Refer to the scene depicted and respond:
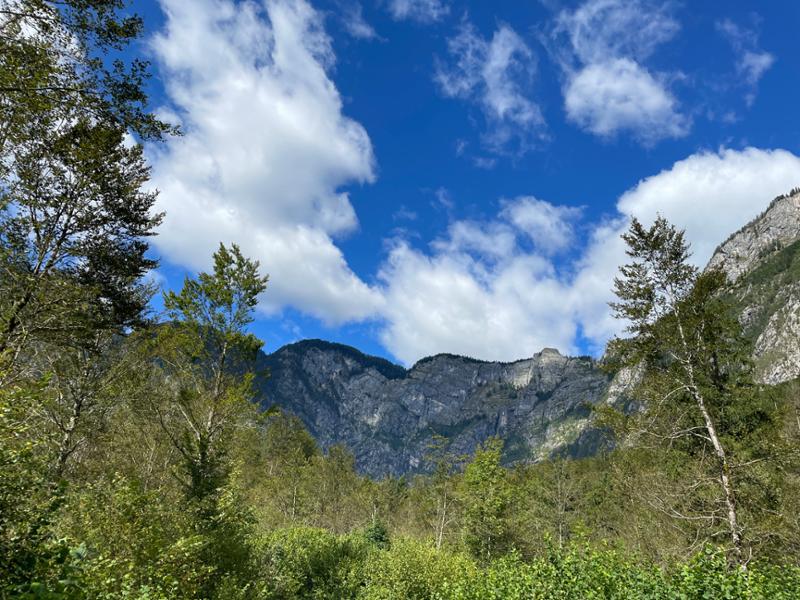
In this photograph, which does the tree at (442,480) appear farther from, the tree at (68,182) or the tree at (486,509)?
the tree at (68,182)

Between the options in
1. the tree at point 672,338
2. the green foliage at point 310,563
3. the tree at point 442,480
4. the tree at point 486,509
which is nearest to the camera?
the tree at point 672,338

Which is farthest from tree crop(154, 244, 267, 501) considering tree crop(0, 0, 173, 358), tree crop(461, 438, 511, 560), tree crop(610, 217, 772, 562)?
tree crop(461, 438, 511, 560)

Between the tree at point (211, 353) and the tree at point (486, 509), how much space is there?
68.6 feet

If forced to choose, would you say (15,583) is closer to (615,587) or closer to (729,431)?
(615,587)

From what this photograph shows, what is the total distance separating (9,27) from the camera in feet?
25.3

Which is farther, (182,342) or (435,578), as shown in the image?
(435,578)

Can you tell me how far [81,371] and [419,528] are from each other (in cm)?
4115

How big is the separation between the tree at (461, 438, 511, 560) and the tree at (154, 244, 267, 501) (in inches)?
823

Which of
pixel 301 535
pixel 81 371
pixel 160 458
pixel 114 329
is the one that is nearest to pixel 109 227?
pixel 114 329

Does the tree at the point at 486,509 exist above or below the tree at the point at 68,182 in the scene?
below

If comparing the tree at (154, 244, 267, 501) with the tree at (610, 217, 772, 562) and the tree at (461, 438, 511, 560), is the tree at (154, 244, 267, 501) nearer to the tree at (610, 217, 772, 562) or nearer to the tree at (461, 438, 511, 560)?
the tree at (610, 217, 772, 562)

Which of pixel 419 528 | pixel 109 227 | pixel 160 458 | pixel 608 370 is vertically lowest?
pixel 419 528

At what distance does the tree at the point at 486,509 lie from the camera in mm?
29616

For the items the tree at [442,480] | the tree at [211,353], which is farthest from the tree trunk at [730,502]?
the tree at [442,480]
